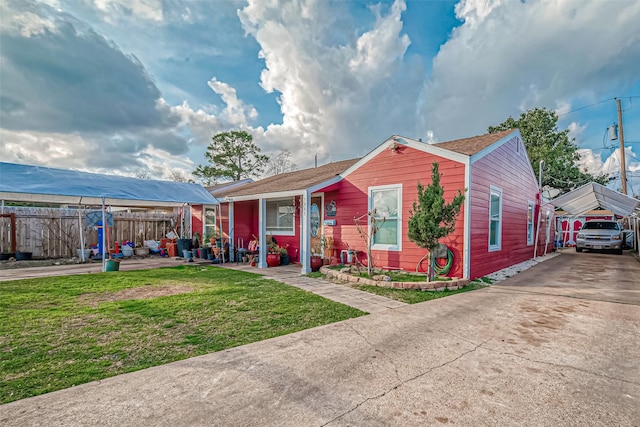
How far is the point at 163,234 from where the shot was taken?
1478 centimetres

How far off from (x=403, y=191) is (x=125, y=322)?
665 cm

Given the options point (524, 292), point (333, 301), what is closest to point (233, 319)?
point (333, 301)

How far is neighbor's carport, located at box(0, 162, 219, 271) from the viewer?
775 cm

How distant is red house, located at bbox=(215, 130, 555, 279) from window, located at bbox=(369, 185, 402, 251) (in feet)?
0.09

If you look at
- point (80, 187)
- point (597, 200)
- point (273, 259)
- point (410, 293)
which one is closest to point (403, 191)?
point (410, 293)

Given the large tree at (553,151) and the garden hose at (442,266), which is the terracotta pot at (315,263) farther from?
the large tree at (553,151)

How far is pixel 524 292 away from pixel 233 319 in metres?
6.02

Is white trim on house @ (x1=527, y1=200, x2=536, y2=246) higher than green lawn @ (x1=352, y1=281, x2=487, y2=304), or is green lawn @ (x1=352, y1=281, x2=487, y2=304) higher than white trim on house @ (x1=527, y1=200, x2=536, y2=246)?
white trim on house @ (x1=527, y1=200, x2=536, y2=246)

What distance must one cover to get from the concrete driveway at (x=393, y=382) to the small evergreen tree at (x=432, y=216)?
7.30ft

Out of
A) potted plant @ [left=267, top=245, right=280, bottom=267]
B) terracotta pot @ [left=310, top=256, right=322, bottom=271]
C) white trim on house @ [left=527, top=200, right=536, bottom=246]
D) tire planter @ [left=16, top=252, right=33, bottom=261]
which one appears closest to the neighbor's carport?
tire planter @ [left=16, top=252, right=33, bottom=261]

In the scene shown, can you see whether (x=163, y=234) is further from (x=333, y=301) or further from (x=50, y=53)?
(x=333, y=301)

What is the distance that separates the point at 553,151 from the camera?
2361 cm

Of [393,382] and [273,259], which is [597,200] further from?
[393,382]

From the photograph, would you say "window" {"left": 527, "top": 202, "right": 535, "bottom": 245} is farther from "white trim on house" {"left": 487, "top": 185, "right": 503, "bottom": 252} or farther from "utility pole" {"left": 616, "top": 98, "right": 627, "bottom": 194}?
"utility pole" {"left": 616, "top": 98, "right": 627, "bottom": 194}
